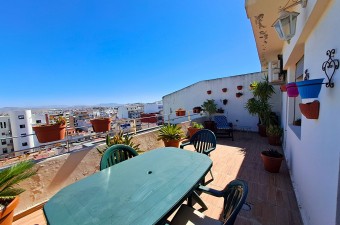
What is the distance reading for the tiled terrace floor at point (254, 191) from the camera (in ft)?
5.67

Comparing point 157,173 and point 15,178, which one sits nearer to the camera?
point 157,173

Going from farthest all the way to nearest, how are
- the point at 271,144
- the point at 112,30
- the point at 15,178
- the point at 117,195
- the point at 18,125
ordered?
the point at 18,125, the point at 112,30, the point at 271,144, the point at 15,178, the point at 117,195

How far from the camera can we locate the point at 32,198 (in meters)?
1.92

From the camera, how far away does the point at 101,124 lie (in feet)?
8.94

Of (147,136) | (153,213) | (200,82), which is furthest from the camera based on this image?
(200,82)

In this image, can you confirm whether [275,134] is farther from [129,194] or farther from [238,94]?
[129,194]

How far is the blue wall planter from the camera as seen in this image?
1052 mm

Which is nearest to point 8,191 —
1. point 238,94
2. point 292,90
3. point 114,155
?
point 114,155

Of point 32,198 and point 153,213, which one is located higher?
point 153,213

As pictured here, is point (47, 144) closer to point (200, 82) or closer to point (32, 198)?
point (32, 198)

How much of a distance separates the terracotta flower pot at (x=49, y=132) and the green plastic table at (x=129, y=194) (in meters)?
1.35

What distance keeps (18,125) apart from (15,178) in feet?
64.8

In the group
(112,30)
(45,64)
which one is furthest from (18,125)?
(112,30)

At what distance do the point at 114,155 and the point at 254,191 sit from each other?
224 centimetres
